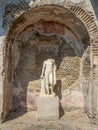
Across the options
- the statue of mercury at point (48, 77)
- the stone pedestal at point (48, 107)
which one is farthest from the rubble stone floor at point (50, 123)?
the statue of mercury at point (48, 77)

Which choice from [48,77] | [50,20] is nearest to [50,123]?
[48,77]

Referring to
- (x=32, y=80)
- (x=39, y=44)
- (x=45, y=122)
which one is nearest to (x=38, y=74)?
(x=32, y=80)

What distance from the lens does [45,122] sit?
5.89 m

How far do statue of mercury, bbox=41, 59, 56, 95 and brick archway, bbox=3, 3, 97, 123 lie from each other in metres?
0.82

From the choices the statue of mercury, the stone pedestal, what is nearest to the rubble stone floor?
the stone pedestal

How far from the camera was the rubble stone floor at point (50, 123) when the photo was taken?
5.43 meters

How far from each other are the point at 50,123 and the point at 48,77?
118cm

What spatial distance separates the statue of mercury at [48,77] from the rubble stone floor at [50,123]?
691 mm

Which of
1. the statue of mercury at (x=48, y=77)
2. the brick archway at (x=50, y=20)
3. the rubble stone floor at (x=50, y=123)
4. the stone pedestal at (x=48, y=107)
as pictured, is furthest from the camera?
the statue of mercury at (x=48, y=77)

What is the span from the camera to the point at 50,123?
5793 mm

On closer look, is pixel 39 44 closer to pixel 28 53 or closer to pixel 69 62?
pixel 28 53

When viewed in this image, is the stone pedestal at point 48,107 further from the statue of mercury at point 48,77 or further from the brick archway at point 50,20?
the brick archway at point 50,20

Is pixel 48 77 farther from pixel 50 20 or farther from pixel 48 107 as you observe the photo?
pixel 50 20

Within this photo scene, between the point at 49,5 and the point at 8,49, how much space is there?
1384mm
